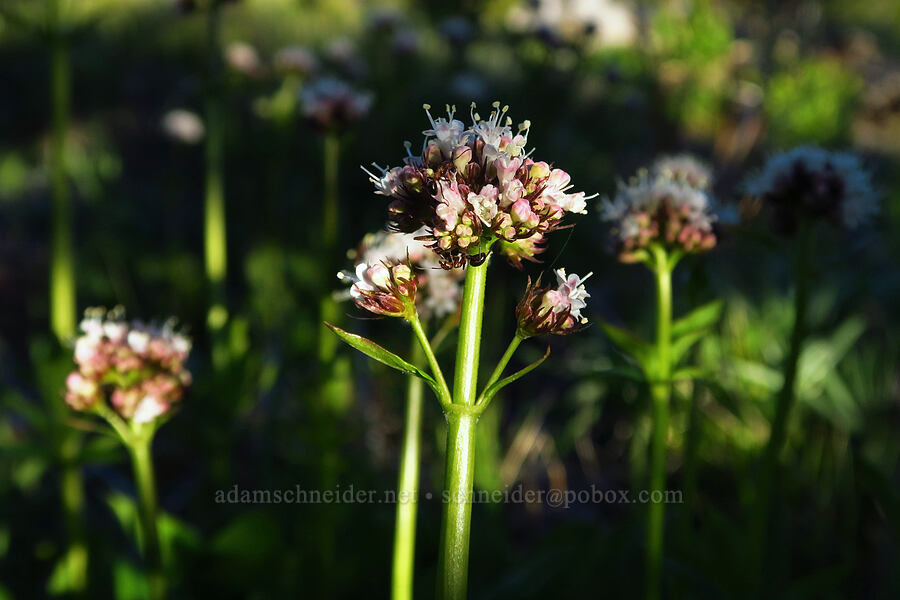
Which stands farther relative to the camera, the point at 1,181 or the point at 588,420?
the point at 1,181

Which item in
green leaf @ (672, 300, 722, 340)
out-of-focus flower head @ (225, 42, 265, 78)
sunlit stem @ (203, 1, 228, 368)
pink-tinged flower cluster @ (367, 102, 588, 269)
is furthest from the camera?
out-of-focus flower head @ (225, 42, 265, 78)

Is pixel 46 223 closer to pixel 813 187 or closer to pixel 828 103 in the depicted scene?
pixel 813 187

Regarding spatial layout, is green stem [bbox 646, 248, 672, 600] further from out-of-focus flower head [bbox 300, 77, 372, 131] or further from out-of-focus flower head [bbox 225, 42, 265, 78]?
out-of-focus flower head [bbox 225, 42, 265, 78]

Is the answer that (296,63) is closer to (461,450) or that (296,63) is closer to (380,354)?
(380,354)

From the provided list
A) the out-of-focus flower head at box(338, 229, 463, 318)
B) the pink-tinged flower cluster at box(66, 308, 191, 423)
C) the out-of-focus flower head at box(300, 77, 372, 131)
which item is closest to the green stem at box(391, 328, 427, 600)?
the out-of-focus flower head at box(338, 229, 463, 318)

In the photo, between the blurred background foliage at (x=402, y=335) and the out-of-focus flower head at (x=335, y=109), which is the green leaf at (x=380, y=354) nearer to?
the blurred background foliage at (x=402, y=335)

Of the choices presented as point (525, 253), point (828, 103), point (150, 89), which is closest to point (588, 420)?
point (525, 253)
